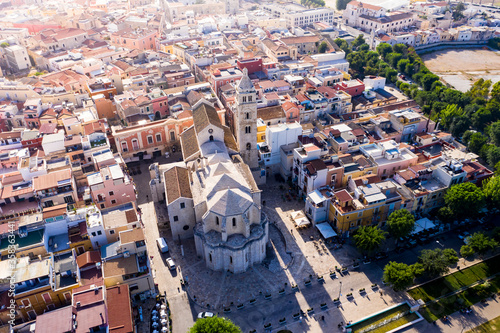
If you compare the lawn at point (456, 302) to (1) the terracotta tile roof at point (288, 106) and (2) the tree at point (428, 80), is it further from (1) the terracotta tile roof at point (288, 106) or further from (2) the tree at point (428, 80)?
(2) the tree at point (428, 80)

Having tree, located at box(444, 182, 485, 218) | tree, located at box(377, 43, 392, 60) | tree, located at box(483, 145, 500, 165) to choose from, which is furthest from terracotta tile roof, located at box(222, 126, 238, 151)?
tree, located at box(377, 43, 392, 60)

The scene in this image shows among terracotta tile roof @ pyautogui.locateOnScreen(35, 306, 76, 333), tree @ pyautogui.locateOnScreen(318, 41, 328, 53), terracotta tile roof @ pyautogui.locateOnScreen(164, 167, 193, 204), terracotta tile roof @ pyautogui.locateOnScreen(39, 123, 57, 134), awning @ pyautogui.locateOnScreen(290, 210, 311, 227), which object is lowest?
awning @ pyautogui.locateOnScreen(290, 210, 311, 227)

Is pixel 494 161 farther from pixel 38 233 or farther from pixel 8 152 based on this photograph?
pixel 8 152

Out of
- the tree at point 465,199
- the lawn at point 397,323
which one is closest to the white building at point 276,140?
the tree at point 465,199

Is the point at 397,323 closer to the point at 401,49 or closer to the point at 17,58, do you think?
the point at 401,49

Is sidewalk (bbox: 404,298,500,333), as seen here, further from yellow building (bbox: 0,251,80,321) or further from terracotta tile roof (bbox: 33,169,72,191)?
terracotta tile roof (bbox: 33,169,72,191)
